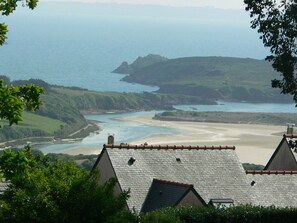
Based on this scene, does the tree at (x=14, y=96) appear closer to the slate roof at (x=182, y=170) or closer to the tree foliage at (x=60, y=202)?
the tree foliage at (x=60, y=202)

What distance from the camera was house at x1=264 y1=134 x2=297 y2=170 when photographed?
119 ft

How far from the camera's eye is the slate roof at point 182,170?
32.3 metres

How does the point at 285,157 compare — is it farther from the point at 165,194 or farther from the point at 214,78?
the point at 214,78

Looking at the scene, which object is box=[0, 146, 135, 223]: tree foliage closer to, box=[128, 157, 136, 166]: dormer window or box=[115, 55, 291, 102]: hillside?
box=[128, 157, 136, 166]: dormer window

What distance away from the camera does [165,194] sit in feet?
103

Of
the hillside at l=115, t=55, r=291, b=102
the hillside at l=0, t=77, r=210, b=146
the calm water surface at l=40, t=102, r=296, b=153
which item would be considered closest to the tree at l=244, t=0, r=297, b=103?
the calm water surface at l=40, t=102, r=296, b=153

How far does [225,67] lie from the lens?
17762 cm

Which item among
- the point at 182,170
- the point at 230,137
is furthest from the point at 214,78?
the point at 182,170

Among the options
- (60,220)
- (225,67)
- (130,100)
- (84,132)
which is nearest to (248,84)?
(225,67)

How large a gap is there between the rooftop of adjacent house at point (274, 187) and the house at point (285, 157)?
222 centimetres

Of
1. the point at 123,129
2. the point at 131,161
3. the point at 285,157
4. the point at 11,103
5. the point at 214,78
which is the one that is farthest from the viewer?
the point at 214,78

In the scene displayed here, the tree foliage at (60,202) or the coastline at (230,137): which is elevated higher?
the tree foliage at (60,202)

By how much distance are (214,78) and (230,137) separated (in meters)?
76.2

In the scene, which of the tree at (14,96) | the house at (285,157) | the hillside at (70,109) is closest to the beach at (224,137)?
the hillside at (70,109)
